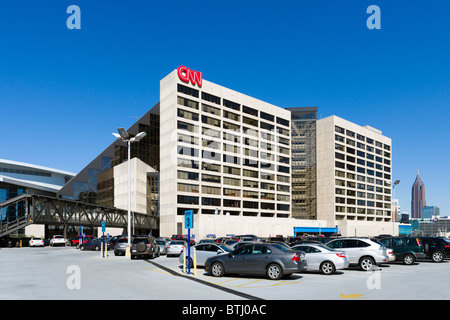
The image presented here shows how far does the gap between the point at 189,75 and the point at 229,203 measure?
1154 inches

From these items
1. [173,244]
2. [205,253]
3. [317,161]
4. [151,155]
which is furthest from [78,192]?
[205,253]

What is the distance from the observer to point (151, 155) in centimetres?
9756

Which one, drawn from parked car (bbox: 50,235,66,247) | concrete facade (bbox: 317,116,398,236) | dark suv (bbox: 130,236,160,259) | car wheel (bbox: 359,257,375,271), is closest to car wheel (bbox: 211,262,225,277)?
car wheel (bbox: 359,257,375,271)

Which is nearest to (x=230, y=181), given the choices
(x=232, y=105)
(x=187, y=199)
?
(x=187, y=199)

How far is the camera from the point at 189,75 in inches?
3423

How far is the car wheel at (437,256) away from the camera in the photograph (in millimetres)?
28625

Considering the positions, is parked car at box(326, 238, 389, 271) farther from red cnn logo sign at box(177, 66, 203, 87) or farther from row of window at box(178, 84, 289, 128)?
row of window at box(178, 84, 289, 128)

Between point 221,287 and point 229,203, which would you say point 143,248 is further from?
point 229,203

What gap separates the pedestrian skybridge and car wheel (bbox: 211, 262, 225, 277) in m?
39.8

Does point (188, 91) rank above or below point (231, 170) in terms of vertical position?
above

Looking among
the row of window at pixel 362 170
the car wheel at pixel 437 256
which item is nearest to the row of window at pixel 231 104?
the row of window at pixel 362 170
